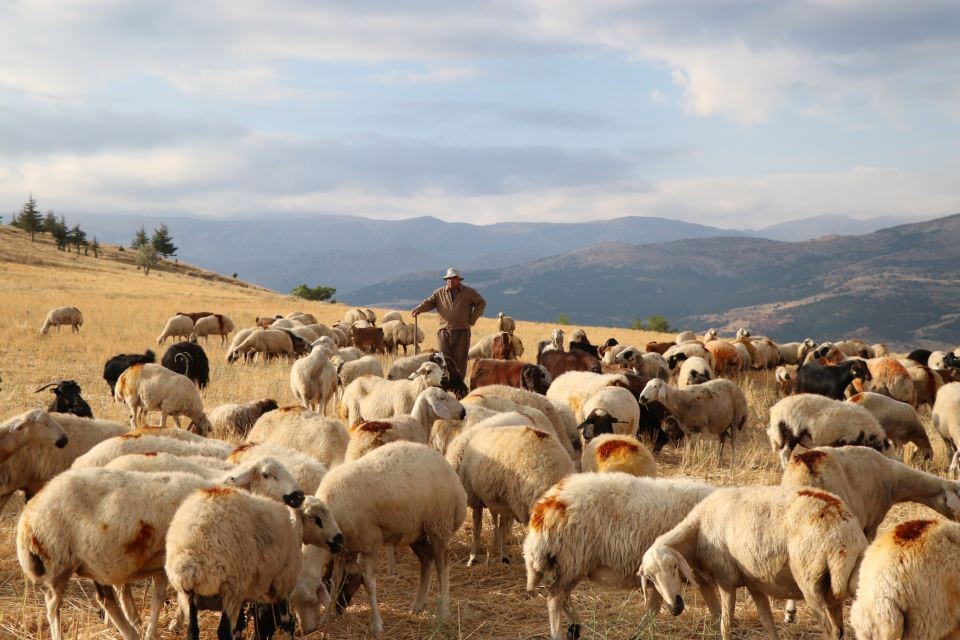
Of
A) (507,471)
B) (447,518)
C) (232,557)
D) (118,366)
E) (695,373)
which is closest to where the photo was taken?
(232,557)

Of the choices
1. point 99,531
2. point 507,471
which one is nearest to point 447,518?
point 507,471

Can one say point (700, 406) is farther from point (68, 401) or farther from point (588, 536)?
point (68, 401)

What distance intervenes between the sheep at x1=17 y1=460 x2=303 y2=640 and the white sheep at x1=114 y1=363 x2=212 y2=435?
691 centimetres

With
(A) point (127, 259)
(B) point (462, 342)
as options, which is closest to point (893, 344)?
(A) point (127, 259)

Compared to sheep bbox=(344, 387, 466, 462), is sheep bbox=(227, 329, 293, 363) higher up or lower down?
lower down

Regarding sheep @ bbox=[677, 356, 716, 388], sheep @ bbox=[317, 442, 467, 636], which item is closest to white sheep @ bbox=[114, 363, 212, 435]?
sheep @ bbox=[317, 442, 467, 636]

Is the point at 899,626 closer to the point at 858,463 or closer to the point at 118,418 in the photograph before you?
the point at 858,463

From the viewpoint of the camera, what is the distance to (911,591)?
16.3 ft

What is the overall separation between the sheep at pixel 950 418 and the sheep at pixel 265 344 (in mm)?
16523

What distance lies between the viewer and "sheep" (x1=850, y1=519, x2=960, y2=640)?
16.2 ft

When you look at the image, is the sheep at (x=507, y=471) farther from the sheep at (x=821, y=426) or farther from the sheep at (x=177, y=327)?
the sheep at (x=177, y=327)

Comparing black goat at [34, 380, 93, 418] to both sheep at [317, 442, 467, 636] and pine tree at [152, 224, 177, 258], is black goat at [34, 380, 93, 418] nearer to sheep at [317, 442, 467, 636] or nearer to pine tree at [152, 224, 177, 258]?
sheep at [317, 442, 467, 636]

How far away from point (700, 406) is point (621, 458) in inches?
202

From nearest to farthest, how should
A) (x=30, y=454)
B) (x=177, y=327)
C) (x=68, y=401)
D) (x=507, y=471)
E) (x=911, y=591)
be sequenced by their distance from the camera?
1. (x=911, y=591)
2. (x=507, y=471)
3. (x=30, y=454)
4. (x=68, y=401)
5. (x=177, y=327)
